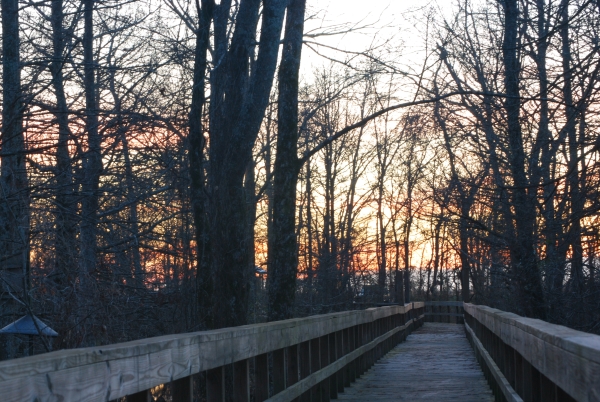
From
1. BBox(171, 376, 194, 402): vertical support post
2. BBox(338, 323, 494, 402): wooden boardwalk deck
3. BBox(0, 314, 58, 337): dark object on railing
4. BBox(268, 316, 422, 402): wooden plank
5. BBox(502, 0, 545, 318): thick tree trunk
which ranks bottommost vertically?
BBox(338, 323, 494, 402): wooden boardwalk deck

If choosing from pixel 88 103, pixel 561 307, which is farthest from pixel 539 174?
pixel 88 103

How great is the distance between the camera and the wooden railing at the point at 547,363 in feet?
9.94

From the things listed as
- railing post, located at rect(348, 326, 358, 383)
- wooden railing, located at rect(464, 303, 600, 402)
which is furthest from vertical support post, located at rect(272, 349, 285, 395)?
railing post, located at rect(348, 326, 358, 383)

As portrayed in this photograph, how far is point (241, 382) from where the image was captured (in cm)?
541

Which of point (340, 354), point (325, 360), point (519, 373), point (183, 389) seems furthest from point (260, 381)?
point (340, 354)

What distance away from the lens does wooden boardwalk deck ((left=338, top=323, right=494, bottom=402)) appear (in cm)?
932

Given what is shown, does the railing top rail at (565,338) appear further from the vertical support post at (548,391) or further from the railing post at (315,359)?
the railing post at (315,359)

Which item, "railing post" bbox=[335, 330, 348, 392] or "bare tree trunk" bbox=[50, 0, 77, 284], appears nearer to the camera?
"bare tree trunk" bbox=[50, 0, 77, 284]

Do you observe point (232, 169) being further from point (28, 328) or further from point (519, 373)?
point (519, 373)

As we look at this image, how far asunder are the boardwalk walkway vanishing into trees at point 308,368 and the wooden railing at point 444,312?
2498cm

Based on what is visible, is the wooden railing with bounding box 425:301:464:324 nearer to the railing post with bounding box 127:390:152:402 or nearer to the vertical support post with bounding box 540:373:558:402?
the vertical support post with bounding box 540:373:558:402

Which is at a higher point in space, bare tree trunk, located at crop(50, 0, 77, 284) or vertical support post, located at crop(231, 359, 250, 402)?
bare tree trunk, located at crop(50, 0, 77, 284)

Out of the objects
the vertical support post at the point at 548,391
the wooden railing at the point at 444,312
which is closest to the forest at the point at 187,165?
the vertical support post at the point at 548,391

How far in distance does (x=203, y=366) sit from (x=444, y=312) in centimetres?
3702
